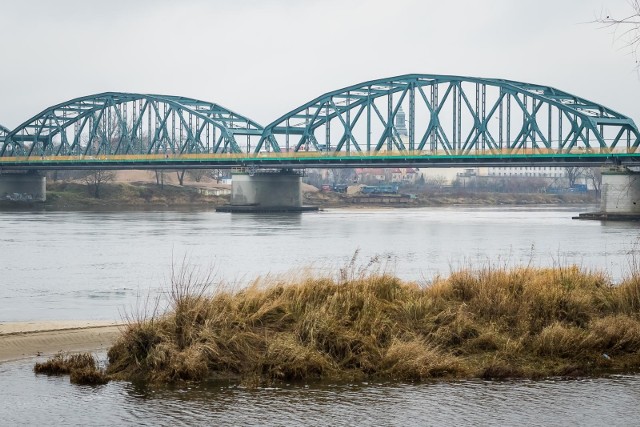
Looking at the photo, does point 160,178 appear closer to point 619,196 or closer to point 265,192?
point 265,192

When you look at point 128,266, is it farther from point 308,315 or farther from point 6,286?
point 308,315

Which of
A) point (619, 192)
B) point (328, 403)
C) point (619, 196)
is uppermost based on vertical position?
point (619, 192)

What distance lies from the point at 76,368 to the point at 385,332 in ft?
17.8

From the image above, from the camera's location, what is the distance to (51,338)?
20.0 meters

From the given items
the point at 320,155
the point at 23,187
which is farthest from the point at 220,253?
the point at 23,187

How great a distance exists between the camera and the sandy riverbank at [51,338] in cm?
1898

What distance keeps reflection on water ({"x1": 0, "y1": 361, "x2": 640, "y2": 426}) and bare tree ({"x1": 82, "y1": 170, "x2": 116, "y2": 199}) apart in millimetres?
135765

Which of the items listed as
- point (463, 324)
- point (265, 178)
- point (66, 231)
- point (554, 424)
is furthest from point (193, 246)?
point (265, 178)

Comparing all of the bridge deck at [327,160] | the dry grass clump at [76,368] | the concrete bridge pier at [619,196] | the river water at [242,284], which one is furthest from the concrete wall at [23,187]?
the dry grass clump at [76,368]

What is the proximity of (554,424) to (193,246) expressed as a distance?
4186cm

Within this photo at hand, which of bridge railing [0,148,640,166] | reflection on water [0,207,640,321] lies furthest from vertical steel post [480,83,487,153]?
reflection on water [0,207,640,321]

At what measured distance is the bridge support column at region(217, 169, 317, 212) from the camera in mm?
127812

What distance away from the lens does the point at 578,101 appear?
4700 inches

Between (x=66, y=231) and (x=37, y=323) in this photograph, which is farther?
(x=66, y=231)
